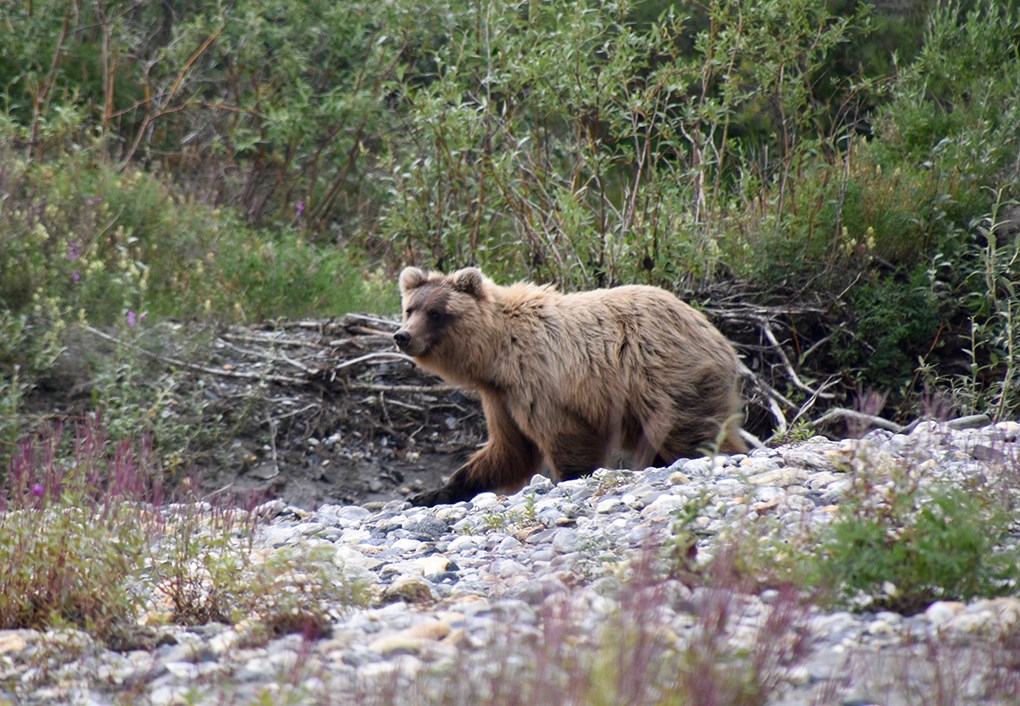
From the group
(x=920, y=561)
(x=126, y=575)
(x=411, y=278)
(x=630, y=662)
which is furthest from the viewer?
(x=411, y=278)

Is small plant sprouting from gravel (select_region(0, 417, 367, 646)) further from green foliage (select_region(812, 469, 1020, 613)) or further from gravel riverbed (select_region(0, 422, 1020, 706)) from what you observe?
green foliage (select_region(812, 469, 1020, 613))

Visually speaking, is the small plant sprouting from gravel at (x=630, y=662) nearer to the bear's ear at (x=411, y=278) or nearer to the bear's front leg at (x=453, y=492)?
the bear's front leg at (x=453, y=492)

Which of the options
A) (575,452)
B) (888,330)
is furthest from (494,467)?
(888,330)

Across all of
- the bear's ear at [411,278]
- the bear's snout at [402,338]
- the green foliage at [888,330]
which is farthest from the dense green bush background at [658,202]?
the bear's snout at [402,338]

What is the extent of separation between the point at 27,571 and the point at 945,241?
6031mm

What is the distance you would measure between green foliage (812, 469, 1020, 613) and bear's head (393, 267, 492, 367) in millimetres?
3463

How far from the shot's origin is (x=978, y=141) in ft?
25.7

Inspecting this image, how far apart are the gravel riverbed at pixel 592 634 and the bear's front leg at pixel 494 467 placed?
162 cm

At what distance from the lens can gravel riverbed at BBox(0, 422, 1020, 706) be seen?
8.86 ft

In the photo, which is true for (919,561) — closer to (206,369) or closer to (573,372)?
(573,372)

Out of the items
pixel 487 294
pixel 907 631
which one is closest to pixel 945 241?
pixel 487 294

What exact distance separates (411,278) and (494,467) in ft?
4.09

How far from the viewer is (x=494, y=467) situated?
22.4 feet

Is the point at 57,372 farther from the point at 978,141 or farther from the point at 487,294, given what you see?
the point at 978,141
